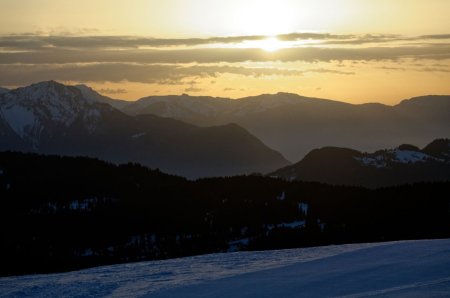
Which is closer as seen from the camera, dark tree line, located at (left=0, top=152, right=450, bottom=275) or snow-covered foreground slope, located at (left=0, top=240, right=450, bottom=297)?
snow-covered foreground slope, located at (left=0, top=240, right=450, bottom=297)

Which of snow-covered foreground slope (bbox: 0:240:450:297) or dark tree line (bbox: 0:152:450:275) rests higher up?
snow-covered foreground slope (bbox: 0:240:450:297)

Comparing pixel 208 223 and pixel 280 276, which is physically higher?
pixel 280 276

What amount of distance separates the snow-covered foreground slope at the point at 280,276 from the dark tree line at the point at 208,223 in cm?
8548

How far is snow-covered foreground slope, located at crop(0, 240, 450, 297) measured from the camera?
33719 mm

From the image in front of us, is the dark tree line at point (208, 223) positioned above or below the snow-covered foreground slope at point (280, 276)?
below

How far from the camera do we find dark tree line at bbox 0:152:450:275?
476ft

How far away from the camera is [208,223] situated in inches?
6786

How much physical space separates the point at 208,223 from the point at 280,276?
440 ft

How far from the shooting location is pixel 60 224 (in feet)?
570

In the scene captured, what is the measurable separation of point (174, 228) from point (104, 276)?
4938 inches

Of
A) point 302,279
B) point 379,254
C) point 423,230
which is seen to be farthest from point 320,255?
point 423,230

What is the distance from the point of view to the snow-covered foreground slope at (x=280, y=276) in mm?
33719

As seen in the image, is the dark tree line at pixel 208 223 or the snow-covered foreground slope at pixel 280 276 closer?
the snow-covered foreground slope at pixel 280 276

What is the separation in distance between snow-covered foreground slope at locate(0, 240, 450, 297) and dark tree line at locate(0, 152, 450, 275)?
8548 cm
